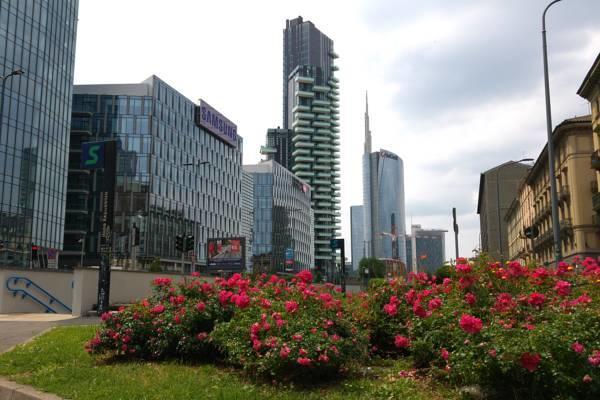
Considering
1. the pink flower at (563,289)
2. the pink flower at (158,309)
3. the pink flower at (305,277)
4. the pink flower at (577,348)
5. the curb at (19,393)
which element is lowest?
the curb at (19,393)

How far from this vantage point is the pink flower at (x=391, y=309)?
775cm

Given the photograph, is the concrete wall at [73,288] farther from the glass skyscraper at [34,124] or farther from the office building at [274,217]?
the office building at [274,217]

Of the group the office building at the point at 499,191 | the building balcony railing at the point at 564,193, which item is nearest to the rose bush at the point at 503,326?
the building balcony railing at the point at 564,193

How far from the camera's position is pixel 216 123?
102 m

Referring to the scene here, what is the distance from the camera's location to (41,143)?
64438 millimetres

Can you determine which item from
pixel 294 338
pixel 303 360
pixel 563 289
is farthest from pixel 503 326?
pixel 294 338

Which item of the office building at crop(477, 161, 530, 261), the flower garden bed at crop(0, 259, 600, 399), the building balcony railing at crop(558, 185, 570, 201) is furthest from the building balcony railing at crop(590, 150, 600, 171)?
the office building at crop(477, 161, 530, 261)

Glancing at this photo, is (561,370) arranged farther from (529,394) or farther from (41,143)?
(41,143)

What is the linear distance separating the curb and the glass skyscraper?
51.1 meters

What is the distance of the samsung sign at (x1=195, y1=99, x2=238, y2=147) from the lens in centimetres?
9700

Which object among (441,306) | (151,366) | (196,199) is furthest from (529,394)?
(196,199)

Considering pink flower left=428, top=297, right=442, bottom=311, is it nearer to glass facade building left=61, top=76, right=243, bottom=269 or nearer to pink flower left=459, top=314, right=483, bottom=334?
pink flower left=459, top=314, right=483, bottom=334

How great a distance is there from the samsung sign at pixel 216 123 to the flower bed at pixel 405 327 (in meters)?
89.6

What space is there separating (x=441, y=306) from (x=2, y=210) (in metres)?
60.0
